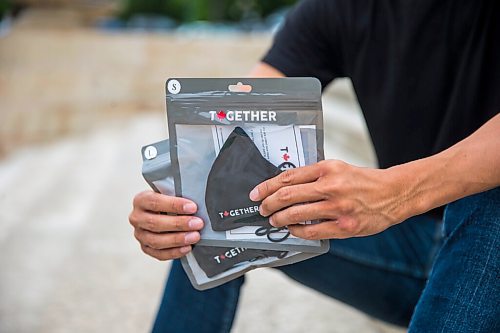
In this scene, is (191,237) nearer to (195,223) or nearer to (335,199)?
(195,223)

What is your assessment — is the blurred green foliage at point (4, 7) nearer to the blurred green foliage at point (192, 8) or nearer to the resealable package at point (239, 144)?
the blurred green foliage at point (192, 8)

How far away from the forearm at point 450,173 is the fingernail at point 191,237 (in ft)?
0.85

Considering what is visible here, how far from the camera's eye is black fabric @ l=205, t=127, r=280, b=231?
74 centimetres

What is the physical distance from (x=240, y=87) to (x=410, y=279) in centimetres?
50

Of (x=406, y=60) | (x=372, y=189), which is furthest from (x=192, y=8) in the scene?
(x=372, y=189)

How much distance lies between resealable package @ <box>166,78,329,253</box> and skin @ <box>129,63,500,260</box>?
0.03 meters

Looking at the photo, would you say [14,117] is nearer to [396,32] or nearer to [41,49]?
[41,49]

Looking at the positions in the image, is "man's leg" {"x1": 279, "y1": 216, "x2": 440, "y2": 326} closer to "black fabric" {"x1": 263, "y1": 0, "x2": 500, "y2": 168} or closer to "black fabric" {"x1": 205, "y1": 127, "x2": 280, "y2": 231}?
"black fabric" {"x1": 263, "y1": 0, "x2": 500, "y2": 168}

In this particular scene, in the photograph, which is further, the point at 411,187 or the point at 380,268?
the point at 380,268

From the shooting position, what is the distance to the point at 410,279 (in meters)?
1.04

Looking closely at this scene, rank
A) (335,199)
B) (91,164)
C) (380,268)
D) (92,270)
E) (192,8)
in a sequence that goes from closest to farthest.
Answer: (335,199)
(380,268)
(92,270)
(91,164)
(192,8)

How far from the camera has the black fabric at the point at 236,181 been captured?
0.74 meters

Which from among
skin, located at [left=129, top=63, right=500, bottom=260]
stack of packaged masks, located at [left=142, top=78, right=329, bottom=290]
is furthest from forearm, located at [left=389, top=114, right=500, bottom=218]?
stack of packaged masks, located at [left=142, top=78, right=329, bottom=290]

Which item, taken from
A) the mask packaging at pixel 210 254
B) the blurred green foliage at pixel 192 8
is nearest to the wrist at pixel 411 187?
the mask packaging at pixel 210 254
